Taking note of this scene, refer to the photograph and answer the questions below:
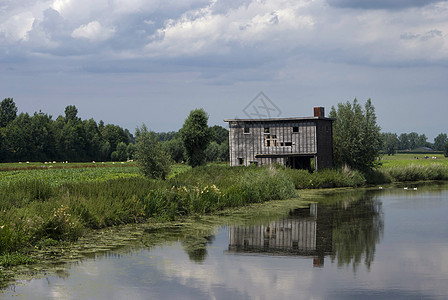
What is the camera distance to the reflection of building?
1670 cm

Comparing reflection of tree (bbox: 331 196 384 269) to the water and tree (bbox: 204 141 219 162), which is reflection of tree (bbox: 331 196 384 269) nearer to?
the water

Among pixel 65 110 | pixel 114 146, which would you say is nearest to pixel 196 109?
pixel 114 146

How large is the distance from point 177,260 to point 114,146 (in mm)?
152988

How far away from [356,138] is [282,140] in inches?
342

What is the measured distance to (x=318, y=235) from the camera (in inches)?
779

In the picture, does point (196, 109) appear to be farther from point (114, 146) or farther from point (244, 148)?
point (114, 146)

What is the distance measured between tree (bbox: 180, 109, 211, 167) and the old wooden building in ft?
55.0

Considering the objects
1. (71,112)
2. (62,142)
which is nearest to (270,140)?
(62,142)

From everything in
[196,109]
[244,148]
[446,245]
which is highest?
[196,109]

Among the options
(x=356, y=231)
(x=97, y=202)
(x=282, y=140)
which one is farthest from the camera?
(x=282, y=140)

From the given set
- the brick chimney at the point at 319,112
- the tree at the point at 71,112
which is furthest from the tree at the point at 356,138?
the tree at the point at 71,112

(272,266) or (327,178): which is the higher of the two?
(327,178)

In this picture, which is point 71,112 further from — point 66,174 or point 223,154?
point 66,174

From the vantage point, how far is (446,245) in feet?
58.5
